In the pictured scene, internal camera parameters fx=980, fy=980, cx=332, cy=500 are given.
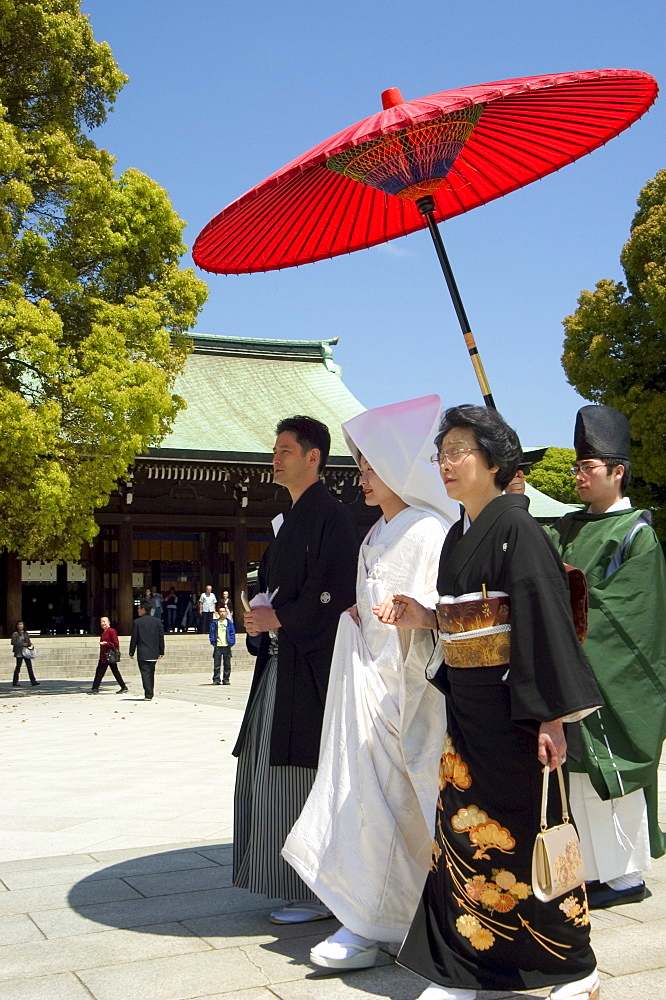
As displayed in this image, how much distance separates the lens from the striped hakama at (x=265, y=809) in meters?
3.45

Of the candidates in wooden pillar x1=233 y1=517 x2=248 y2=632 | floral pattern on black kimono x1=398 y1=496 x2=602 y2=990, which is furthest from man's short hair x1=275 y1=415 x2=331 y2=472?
wooden pillar x1=233 y1=517 x2=248 y2=632

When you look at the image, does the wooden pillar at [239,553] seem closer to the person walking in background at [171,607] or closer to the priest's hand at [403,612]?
the person walking in background at [171,607]

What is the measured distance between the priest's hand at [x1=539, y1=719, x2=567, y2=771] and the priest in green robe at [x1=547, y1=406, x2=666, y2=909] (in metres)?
1.14

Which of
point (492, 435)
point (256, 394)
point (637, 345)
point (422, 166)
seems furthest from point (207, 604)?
point (492, 435)

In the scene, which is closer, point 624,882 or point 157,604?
point 624,882

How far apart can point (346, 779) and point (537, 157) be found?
2586 mm

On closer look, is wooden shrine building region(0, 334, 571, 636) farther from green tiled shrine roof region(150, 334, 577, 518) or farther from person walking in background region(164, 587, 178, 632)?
person walking in background region(164, 587, 178, 632)

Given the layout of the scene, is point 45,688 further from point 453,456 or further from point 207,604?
point 453,456

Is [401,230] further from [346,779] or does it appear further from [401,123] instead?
[346,779]

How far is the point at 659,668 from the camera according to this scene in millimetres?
3781

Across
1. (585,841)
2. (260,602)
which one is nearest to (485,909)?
(585,841)

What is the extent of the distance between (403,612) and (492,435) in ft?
1.88

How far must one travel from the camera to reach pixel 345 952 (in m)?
2.92

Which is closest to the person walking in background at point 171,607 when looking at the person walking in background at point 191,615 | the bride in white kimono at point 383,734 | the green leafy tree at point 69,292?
the person walking in background at point 191,615
